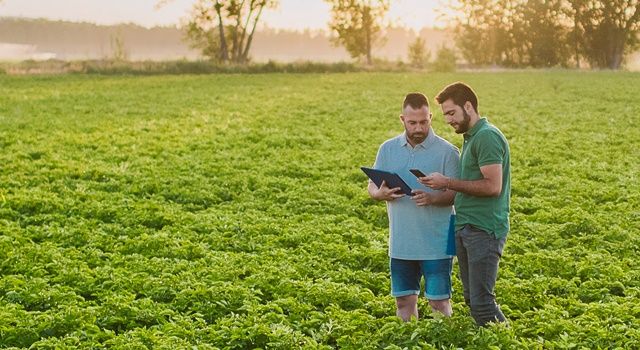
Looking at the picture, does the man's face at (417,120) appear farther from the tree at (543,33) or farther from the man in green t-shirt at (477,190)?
the tree at (543,33)

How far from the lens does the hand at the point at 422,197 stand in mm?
7285

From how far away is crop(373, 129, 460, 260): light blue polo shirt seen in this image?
748 cm

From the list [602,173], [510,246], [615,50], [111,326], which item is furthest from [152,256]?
[615,50]

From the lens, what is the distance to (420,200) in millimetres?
7305

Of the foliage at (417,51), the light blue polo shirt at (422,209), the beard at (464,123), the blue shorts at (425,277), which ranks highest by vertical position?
the foliage at (417,51)

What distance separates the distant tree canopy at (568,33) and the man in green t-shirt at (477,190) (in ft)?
283

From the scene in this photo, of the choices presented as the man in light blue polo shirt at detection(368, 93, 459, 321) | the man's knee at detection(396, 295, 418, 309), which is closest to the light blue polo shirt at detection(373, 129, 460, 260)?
the man in light blue polo shirt at detection(368, 93, 459, 321)

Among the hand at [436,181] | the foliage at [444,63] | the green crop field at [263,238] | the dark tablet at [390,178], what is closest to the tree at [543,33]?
the foliage at [444,63]

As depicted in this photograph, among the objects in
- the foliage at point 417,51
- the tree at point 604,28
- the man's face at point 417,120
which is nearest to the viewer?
the man's face at point 417,120

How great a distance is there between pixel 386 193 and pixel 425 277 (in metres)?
1.05

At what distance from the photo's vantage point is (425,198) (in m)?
7.28

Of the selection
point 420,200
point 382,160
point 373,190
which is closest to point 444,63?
point 382,160

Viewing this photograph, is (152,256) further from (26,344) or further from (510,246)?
(510,246)

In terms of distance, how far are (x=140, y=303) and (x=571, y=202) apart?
10130 millimetres
